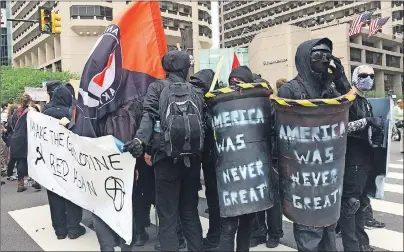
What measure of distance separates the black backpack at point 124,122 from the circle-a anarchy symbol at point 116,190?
0.38 meters

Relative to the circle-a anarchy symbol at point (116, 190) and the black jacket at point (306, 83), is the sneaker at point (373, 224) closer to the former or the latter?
the black jacket at point (306, 83)

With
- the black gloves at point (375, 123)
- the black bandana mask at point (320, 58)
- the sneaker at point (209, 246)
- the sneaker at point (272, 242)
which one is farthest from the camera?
the sneaker at point (272, 242)

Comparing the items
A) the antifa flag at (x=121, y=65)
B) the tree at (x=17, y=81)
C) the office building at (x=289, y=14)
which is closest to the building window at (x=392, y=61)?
the office building at (x=289, y=14)

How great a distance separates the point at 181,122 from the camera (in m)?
3.03

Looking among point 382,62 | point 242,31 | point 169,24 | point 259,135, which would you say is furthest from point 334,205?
point 242,31

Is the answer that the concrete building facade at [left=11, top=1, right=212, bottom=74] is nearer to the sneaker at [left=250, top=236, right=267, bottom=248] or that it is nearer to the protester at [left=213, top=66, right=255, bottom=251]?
the sneaker at [left=250, top=236, right=267, bottom=248]

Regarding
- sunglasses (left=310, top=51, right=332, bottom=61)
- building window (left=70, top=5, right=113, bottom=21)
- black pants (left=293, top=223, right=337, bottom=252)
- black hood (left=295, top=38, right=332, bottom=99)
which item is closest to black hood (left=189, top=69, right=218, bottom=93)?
black hood (left=295, top=38, right=332, bottom=99)

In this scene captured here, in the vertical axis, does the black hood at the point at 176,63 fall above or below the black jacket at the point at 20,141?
above

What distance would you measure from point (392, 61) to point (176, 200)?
83113mm

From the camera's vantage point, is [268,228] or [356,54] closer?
[268,228]

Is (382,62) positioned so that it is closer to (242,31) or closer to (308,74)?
(242,31)

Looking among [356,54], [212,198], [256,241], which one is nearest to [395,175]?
[256,241]

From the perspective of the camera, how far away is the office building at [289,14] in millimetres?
72000

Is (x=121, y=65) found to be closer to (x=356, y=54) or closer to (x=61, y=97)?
(x=61, y=97)
